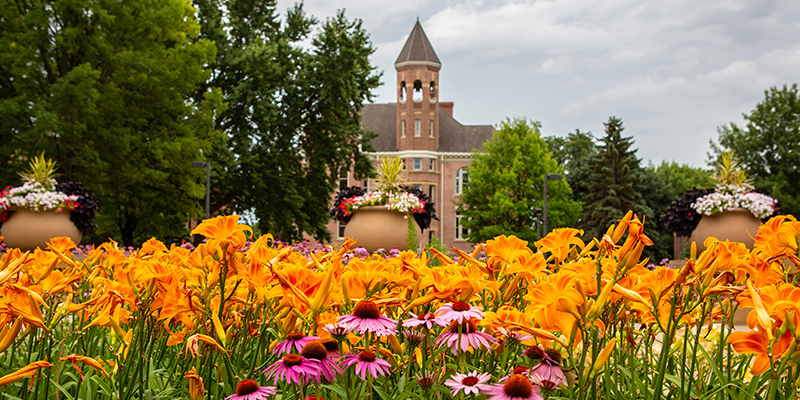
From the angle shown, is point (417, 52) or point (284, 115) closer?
point (284, 115)

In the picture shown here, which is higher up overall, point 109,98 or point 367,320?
point 109,98

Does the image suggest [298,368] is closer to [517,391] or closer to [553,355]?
[517,391]

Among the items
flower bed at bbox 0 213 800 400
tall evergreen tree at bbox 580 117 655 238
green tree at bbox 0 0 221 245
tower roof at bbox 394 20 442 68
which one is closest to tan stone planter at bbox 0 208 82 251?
green tree at bbox 0 0 221 245

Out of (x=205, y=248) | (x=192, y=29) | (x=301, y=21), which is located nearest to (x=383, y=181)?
(x=205, y=248)

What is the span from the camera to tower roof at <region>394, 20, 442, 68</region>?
42.8 m

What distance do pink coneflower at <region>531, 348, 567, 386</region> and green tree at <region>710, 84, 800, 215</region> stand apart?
101ft

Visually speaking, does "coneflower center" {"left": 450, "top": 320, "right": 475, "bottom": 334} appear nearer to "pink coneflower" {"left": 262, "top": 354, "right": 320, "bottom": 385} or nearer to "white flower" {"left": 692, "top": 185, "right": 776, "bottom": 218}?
"pink coneflower" {"left": 262, "top": 354, "right": 320, "bottom": 385}

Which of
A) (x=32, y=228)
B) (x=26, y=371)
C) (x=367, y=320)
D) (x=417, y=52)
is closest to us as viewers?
(x=26, y=371)

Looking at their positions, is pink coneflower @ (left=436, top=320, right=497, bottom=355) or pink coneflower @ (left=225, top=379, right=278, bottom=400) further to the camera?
pink coneflower @ (left=436, top=320, right=497, bottom=355)

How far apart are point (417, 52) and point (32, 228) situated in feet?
119

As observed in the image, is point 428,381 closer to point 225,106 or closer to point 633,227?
point 633,227

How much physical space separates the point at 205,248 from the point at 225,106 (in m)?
17.8

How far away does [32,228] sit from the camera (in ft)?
32.8

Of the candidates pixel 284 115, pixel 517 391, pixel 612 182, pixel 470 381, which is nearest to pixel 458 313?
pixel 470 381
